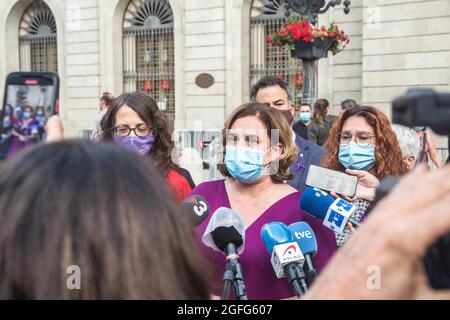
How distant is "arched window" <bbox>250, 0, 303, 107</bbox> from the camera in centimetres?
1686

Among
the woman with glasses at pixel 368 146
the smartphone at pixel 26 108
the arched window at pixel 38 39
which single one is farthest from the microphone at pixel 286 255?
the arched window at pixel 38 39

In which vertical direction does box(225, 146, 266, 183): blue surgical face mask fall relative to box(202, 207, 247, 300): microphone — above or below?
above

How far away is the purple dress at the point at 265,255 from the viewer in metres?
2.68

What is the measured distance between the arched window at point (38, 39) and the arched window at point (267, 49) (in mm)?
7375

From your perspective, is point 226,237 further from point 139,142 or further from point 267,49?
point 267,49

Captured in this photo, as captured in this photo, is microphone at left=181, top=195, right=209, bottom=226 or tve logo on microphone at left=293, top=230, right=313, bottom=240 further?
microphone at left=181, top=195, right=209, bottom=226

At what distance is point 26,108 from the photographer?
8.00 feet

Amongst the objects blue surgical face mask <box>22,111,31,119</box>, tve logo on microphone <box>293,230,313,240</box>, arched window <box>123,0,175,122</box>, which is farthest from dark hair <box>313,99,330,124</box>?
arched window <box>123,0,175,122</box>

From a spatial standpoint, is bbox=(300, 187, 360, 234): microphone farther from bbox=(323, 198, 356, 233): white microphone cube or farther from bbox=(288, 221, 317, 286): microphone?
bbox=(288, 221, 317, 286): microphone

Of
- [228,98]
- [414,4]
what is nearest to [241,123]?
[414,4]

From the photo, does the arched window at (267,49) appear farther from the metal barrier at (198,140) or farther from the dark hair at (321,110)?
the dark hair at (321,110)

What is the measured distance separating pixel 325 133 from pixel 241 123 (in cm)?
517

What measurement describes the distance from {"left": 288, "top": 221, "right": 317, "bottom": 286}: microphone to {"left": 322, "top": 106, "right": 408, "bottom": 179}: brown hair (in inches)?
47.8

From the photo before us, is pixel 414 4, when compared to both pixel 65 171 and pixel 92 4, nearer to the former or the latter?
pixel 92 4
